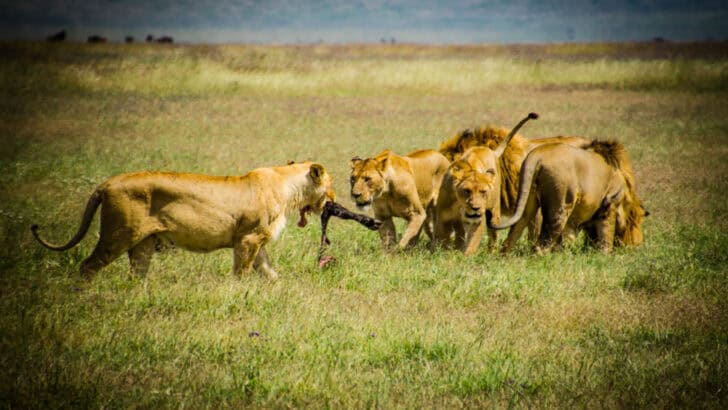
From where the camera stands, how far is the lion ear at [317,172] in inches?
308

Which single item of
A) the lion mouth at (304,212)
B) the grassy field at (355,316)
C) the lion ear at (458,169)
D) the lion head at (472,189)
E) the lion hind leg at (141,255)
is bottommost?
the grassy field at (355,316)

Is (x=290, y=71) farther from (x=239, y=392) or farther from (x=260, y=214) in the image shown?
(x=239, y=392)

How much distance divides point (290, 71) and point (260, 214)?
2769 centimetres

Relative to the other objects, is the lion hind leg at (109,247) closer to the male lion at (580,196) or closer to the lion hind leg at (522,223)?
the male lion at (580,196)

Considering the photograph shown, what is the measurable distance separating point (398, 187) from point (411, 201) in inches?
10.1

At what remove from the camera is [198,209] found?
7133 mm

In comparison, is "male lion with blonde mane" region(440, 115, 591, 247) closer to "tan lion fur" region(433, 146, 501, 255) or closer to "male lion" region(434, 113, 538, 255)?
Answer: "male lion" region(434, 113, 538, 255)

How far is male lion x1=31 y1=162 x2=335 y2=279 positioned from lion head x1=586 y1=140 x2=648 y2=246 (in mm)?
3680

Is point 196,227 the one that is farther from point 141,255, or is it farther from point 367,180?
point 367,180

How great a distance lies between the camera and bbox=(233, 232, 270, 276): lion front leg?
7367 millimetres

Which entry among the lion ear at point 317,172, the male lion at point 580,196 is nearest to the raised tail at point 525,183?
the male lion at point 580,196

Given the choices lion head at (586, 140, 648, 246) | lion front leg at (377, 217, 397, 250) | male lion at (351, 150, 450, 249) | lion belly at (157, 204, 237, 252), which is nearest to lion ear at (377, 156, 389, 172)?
male lion at (351, 150, 450, 249)

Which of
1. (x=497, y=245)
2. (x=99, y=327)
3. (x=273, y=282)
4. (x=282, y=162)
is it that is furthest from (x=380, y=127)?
(x=99, y=327)

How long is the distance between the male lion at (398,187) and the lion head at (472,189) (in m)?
0.75
